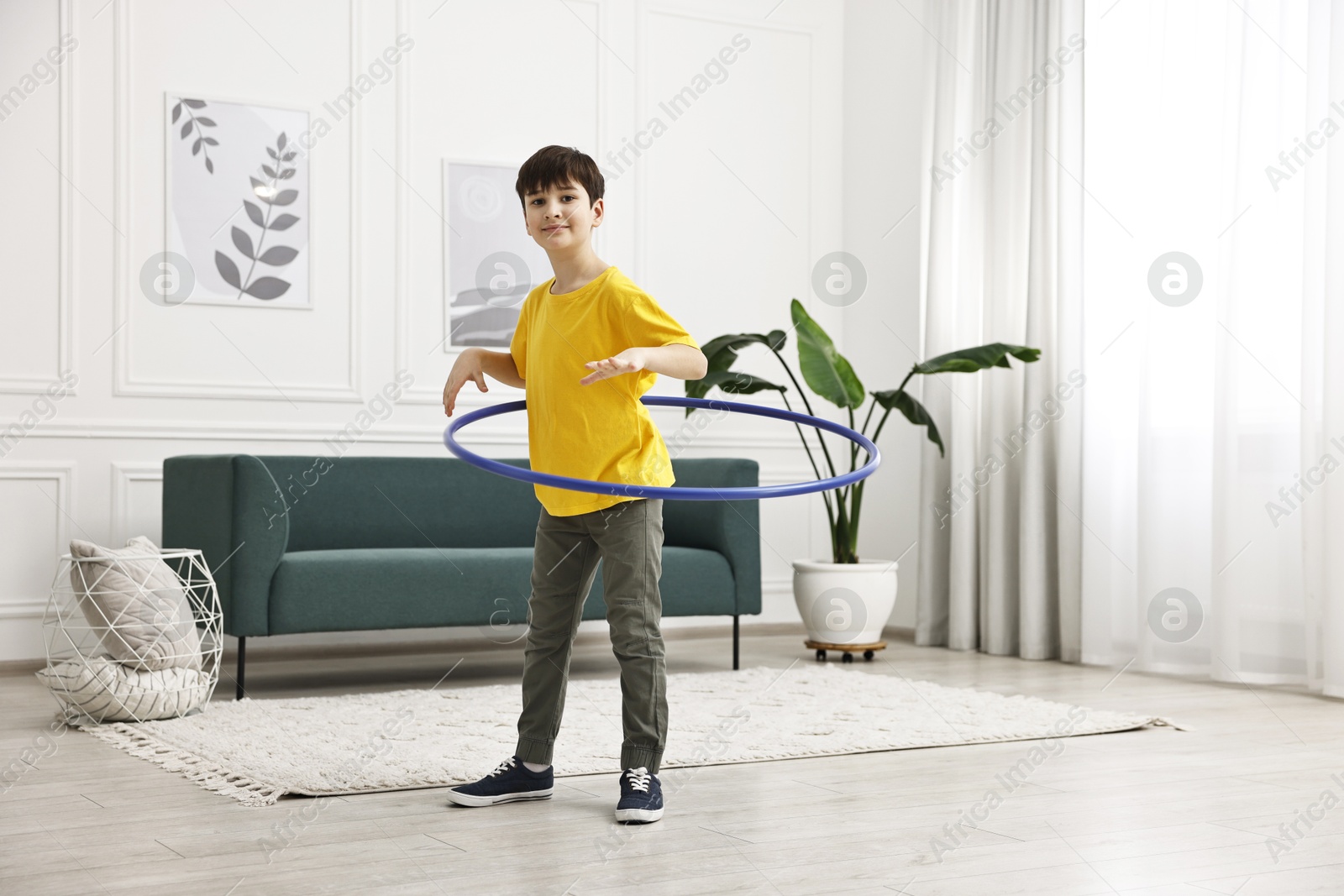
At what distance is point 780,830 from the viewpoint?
2.17 metres

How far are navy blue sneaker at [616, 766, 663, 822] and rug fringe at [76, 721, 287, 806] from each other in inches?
26.2

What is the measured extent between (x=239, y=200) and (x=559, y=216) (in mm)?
2791

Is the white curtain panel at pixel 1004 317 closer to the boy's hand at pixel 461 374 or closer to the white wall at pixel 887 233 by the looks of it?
the white wall at pixel 887 233

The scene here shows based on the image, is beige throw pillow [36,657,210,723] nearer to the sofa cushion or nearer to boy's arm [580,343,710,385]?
the sofa cushion

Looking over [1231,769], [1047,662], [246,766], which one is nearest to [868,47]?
[1047,662]

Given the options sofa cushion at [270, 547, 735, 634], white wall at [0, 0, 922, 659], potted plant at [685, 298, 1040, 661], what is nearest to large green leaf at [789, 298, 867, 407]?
potted plant at [685, 298, 1040, 661]

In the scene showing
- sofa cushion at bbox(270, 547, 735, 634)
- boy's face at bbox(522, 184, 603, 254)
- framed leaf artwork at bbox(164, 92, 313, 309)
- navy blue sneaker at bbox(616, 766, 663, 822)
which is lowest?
navy blue sneaker at bbox(616, 766, 663, 822)

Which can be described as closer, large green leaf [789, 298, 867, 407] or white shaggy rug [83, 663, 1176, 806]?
white shaggy rug [83, 663, 1176, 806]

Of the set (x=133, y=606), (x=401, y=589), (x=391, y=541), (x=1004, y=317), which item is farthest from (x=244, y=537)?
(x=1004, y=317)

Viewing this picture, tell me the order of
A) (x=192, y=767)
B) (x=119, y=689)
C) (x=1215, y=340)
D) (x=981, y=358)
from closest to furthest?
(x=192, y=767) < (x=119, y=689) < (x=1215, y=340) < (x=981, y=358)

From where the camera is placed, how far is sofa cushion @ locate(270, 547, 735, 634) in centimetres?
365

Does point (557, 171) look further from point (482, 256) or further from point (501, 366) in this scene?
point (482, 256)

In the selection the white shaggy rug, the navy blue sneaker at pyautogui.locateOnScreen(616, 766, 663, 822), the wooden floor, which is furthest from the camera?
the white shaggy rug

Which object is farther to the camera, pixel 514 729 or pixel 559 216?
pixel 514 729
